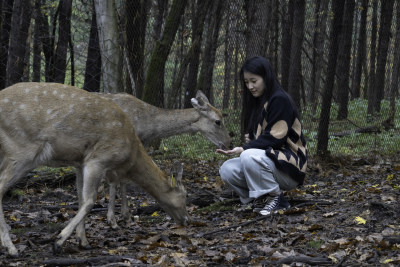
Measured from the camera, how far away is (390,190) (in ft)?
22.6

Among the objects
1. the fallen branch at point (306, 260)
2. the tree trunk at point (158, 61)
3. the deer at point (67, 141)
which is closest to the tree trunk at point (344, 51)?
the tree trunk at point (158, 61)

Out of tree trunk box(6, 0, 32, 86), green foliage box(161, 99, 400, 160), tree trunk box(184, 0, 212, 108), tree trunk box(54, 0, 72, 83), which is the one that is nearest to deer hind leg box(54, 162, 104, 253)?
green foliage box(161, 99, 400, 160)

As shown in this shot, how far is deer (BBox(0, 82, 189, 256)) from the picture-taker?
16.6 feet

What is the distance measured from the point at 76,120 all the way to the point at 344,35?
24.6ft

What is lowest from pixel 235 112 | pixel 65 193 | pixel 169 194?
pixel 65 193

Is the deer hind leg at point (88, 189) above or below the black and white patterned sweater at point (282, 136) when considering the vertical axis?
below

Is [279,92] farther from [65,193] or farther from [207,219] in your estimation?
[65,193]

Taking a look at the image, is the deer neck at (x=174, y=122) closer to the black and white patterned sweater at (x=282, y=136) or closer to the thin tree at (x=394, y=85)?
the black and white patterned sweater at (x=282, y=136)

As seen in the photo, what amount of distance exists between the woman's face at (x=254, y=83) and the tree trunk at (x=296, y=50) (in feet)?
16.7

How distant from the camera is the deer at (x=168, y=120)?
314 inches

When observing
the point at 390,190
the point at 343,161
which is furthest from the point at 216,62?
the point at 390,190

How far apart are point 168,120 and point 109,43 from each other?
1.68 metres

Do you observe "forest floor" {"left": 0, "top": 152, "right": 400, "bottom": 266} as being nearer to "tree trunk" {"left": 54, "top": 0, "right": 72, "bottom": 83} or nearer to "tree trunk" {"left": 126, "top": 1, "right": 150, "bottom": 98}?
"tree trunk" {"left": 126, "top": 1, "right": 150, "bottom": 98}

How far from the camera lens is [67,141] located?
5281 millimetres
